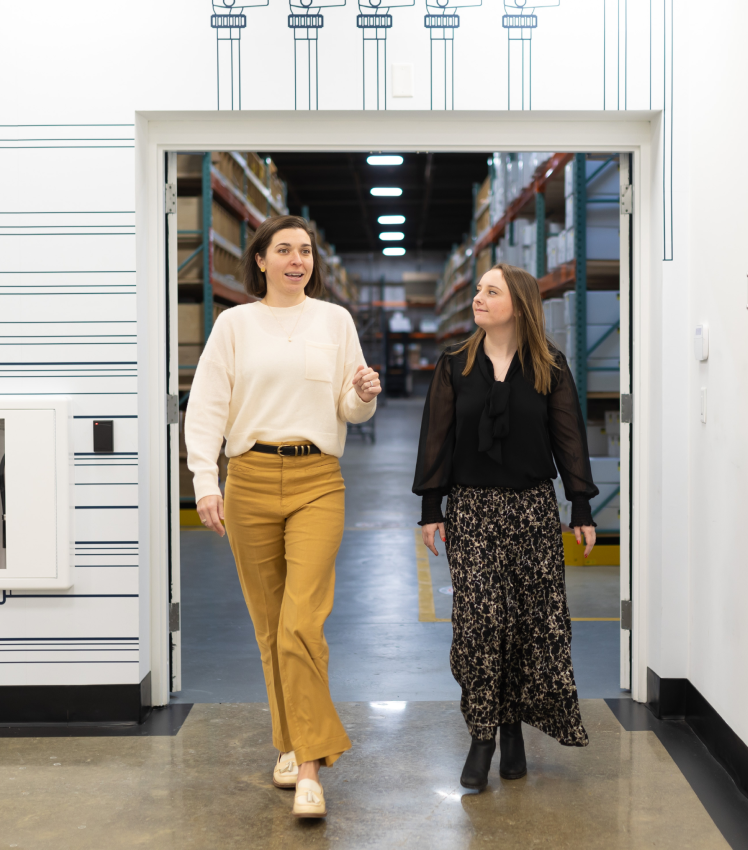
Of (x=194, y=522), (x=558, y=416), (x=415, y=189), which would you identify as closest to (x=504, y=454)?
(x=558, y=416)

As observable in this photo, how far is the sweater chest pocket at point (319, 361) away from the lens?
2443mm

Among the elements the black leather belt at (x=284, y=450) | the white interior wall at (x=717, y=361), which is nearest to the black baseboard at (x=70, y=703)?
the black leather belt at (x=284, y=450)

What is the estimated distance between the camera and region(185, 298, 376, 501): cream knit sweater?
2.43 m

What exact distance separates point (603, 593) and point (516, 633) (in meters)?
2.73

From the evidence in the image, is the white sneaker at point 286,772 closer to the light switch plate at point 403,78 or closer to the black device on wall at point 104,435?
the black device on wall at point 104,435

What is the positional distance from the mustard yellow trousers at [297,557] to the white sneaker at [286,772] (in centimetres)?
19

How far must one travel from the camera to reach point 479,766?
2.60 m

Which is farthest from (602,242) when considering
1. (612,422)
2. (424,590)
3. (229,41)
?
(229,41)

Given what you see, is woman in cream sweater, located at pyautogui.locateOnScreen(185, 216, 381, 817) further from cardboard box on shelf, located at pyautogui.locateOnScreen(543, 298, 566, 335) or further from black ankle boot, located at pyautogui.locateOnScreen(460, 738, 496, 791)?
cardboard box on shelf, located at pyautogui.locateOnScreen(543, 298, 566, 335)

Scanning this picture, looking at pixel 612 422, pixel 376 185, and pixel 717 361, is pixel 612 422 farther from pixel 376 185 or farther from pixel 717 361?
pixel 376 185

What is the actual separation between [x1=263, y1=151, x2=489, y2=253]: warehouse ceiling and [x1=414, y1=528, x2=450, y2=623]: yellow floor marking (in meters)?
8.31

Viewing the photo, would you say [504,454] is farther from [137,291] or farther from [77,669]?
[77,669]

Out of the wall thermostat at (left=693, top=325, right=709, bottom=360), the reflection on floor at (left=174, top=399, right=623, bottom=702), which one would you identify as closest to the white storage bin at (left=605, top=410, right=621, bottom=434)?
the reflection on floor at (left=174, top=399, right=623, bottom=702)

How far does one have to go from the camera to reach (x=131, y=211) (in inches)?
121
